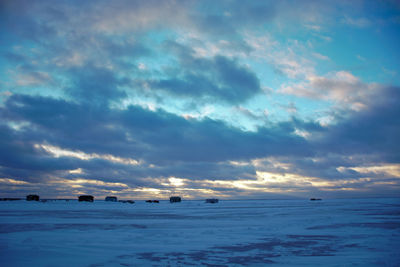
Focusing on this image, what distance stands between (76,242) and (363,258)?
12.8m

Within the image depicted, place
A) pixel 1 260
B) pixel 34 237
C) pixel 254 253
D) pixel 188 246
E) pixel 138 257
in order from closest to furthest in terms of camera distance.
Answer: pixel 1 260, pixel 138 257, pixel 254 253, pixel 188 246, pixel 34 237

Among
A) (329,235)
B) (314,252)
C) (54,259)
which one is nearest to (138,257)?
(54,259)

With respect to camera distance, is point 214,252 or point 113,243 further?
point 113,243

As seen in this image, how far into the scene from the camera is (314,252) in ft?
41.2

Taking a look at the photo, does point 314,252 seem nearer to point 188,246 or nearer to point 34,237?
point 188,246

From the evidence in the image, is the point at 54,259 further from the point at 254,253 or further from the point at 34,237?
the point at 254,253

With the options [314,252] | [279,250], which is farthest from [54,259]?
[314,252]

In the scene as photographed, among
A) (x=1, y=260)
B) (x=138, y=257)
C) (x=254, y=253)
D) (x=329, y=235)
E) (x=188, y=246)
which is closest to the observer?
(x=1, y=260)

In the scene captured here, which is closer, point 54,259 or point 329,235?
point 54,259

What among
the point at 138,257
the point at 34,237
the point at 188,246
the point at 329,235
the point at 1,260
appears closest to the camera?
the point at 1,260

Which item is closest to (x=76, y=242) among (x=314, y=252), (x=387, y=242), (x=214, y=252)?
(x=214, y=252)

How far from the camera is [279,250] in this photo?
1316 centimetres

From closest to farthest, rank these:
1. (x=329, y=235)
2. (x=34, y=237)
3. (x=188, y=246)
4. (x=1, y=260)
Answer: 1. (x=1, y=260)
2. (x=188, y=246)
3. (x=34, y=237)
4. (x=329, y=235)

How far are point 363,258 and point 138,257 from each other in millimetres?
8573
